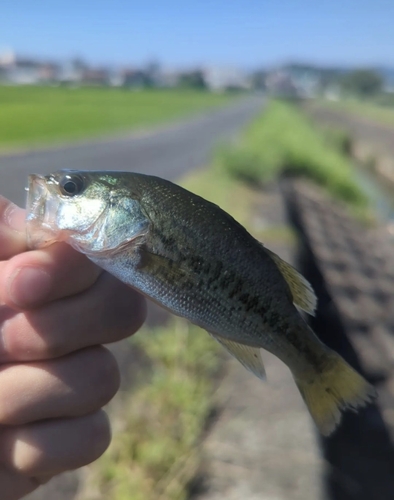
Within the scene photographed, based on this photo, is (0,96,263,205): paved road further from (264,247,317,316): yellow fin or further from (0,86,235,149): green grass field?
(264,247,317,316): yellow fin

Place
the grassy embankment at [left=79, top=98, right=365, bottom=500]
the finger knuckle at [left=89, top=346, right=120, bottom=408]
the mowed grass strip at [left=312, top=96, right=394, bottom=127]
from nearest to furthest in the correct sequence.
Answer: the finger knuckle at [left=89, top=346, right=120, bottom=408] < the grassy embankment at [left=79, top=98, right=365, bottom=500] < the mowed grass strip at [left=312, top=96, right=394, bottom=127]

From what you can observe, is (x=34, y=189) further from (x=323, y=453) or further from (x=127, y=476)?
(x=323, y=453)

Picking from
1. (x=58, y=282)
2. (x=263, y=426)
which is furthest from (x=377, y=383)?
(x=58, y=282)

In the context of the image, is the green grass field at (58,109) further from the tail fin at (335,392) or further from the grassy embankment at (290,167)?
the tail fin at (335,392)

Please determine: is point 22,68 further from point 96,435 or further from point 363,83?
point 363,83

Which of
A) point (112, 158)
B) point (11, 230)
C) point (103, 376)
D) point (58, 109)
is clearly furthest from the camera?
point (112, 158)

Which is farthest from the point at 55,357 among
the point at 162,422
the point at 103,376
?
the point at 162,422

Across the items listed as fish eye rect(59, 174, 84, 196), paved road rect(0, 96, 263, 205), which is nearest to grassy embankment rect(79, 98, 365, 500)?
fish eye rect(59, 174, 84, 196)

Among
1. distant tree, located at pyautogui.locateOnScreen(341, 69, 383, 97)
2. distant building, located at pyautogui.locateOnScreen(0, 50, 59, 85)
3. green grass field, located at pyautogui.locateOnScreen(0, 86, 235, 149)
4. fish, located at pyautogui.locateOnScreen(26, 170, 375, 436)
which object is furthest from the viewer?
distant tree, located at pyautogui.locateOnScreen(341, 69, 383, 97)
